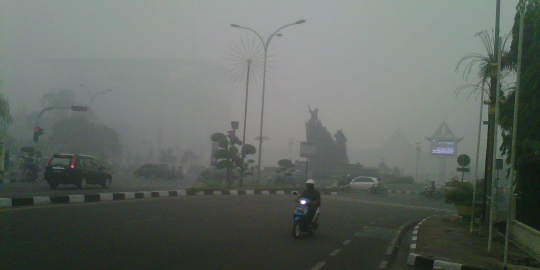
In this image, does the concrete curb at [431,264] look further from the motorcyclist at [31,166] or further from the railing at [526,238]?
the motorcyclist at [31,166]

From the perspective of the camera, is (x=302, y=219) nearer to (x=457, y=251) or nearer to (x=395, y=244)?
(x=395, y=244)

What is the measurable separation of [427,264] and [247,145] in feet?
87.2

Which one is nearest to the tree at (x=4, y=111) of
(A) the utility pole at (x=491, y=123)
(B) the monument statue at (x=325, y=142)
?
(A) the utility pole at (x=491, y=123)

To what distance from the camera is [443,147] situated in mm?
70875

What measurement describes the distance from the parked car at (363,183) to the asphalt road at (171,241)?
2909 centimetres

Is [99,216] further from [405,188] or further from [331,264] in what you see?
[405,188]

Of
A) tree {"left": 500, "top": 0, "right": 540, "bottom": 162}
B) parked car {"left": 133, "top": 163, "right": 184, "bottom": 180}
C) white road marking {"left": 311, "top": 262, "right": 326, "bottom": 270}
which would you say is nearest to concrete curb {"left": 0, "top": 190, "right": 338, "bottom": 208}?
white road marking {"left": 311, "top": 262, "right": 326, "bottom": 270}

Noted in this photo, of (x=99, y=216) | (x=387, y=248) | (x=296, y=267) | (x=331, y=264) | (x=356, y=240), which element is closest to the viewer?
(x=296, y=267)

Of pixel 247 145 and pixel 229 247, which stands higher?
pixel 247 145

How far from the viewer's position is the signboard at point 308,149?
45062 mm

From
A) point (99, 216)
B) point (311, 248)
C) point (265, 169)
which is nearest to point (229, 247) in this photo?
point (311, 248)

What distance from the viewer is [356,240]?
42.4 ft

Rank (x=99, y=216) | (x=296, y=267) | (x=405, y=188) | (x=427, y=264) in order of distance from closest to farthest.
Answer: (x=296, y=267), (x=427, y=264), (x=99, y=216), (x=405, y=188)

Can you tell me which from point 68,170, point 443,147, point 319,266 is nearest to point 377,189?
point 68,170
